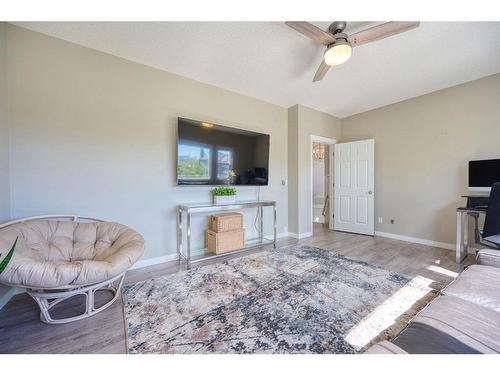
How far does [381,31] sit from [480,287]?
2.14 meters

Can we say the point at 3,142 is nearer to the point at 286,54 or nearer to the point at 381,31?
the point at 286,54

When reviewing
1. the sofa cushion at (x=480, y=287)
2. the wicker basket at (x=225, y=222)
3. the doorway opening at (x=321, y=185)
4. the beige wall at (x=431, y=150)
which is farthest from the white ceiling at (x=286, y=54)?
the sofa cushion at (x=480, y=287)

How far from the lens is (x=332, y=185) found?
15.8ft

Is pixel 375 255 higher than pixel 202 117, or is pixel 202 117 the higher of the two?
pixel 202 117

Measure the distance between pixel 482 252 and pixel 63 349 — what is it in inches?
121

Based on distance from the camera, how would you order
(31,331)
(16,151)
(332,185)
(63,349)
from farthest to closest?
1. (332,185)
2. (16,151)
3. (31,331)
4. (63,349)

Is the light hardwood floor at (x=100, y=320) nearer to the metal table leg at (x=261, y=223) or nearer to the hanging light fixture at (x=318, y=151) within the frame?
the metal table leg at (x=261, y=223)

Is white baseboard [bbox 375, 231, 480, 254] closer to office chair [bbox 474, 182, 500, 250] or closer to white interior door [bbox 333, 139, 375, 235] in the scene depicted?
white interior door [bbox 333, 139, 375, 235]

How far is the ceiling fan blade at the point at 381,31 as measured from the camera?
5.81ft

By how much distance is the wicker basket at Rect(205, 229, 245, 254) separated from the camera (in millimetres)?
2879

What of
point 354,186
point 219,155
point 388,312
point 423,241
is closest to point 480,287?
point 388,312

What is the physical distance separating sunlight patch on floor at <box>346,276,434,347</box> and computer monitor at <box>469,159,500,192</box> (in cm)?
179

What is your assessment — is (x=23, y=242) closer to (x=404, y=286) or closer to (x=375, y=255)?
(x=404, y=286)

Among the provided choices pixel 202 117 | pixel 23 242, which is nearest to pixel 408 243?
pixel 202 117
